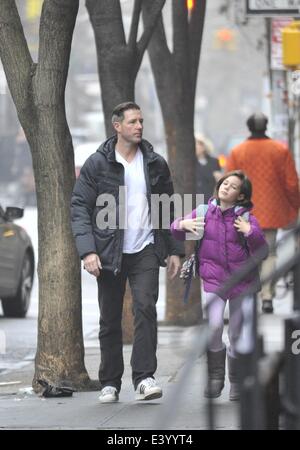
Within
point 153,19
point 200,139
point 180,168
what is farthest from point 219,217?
point 200,139

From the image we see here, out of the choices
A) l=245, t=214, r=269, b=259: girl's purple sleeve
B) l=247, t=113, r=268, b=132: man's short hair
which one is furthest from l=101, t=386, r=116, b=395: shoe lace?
l=247, t=113, r=268, b=132: man's short hair

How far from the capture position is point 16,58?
962 cm

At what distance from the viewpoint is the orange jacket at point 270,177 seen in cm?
1440

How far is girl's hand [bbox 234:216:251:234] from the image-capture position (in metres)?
8.85

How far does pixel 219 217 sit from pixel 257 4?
164 inches

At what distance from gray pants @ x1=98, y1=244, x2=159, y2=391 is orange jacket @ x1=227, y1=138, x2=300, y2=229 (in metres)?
5.59

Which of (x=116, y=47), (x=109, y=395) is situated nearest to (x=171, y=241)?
(x=109, y=395)

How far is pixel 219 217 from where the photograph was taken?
9.02 metres

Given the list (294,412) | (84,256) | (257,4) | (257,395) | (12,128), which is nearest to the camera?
(257,395)

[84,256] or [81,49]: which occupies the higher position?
[81,49]

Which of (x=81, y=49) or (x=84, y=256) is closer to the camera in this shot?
(x=84, y=256)

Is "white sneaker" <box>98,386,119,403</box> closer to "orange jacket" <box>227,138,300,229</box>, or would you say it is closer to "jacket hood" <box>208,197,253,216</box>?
"jacket hood" <box>208,197,253,216</box>
